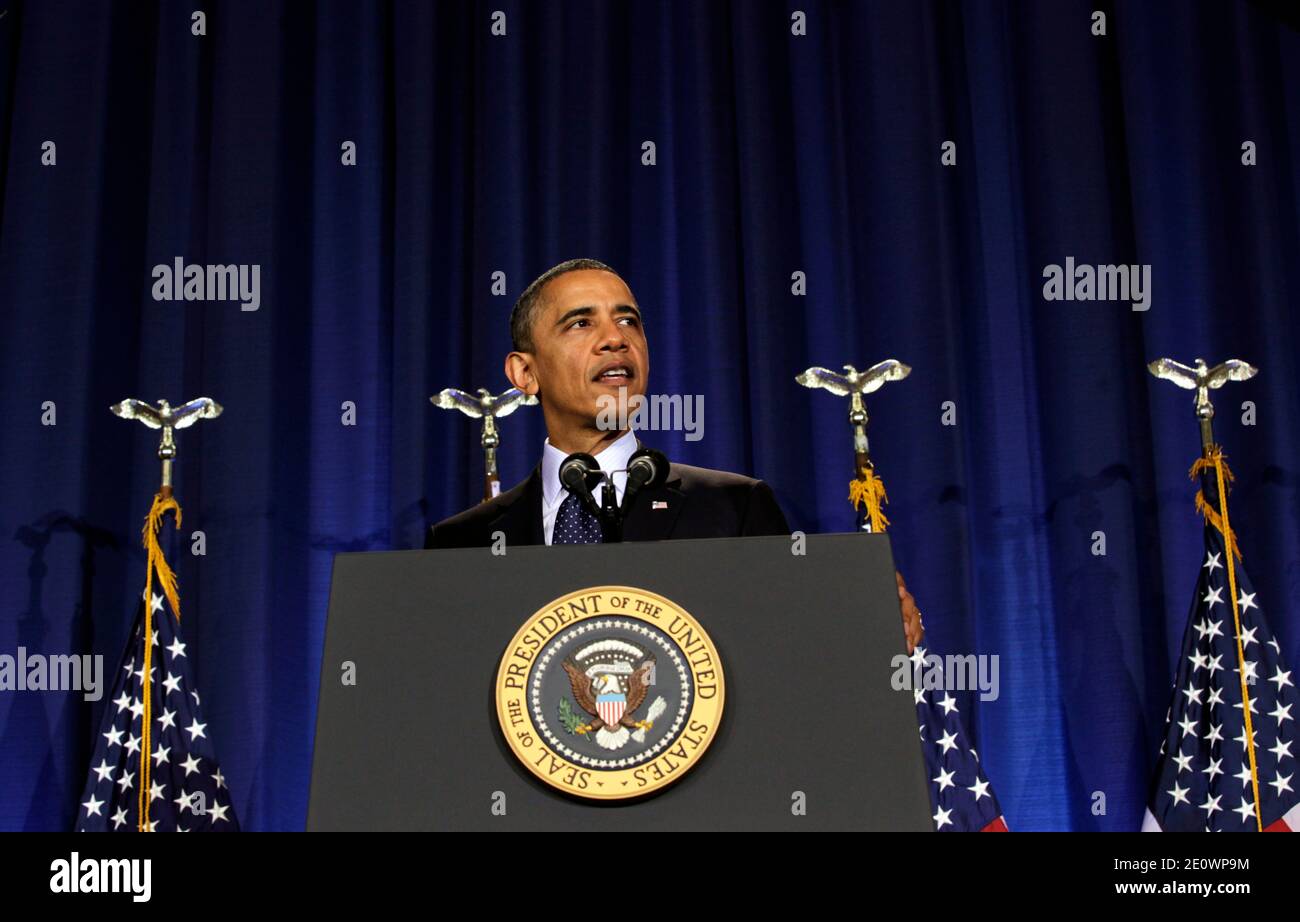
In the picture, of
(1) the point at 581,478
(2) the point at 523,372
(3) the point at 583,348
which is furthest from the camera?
(2) the point at 523,372

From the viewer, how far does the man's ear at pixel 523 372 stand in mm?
2873

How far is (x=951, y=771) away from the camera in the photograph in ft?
11.4

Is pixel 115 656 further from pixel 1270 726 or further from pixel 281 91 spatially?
pixel 1270 726

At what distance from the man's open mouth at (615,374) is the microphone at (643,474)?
92 centimetres

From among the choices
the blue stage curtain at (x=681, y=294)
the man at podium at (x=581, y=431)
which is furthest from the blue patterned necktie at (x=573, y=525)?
the blue stage curtain at (x=681, y=294)

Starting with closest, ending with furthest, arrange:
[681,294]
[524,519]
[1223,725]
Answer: [524,519], [1223,725], [681,294]

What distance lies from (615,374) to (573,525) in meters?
0.38

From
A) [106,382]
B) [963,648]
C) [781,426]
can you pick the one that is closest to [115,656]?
[106,382]

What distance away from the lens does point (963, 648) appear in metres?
3.92

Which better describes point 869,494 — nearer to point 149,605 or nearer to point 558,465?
point 558,465

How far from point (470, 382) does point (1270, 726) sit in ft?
8.06

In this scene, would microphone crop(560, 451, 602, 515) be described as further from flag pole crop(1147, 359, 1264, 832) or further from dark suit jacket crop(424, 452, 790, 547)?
flag pole crop(1147, 359, 1264, 832)

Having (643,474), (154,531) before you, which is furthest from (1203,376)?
(154,531)
